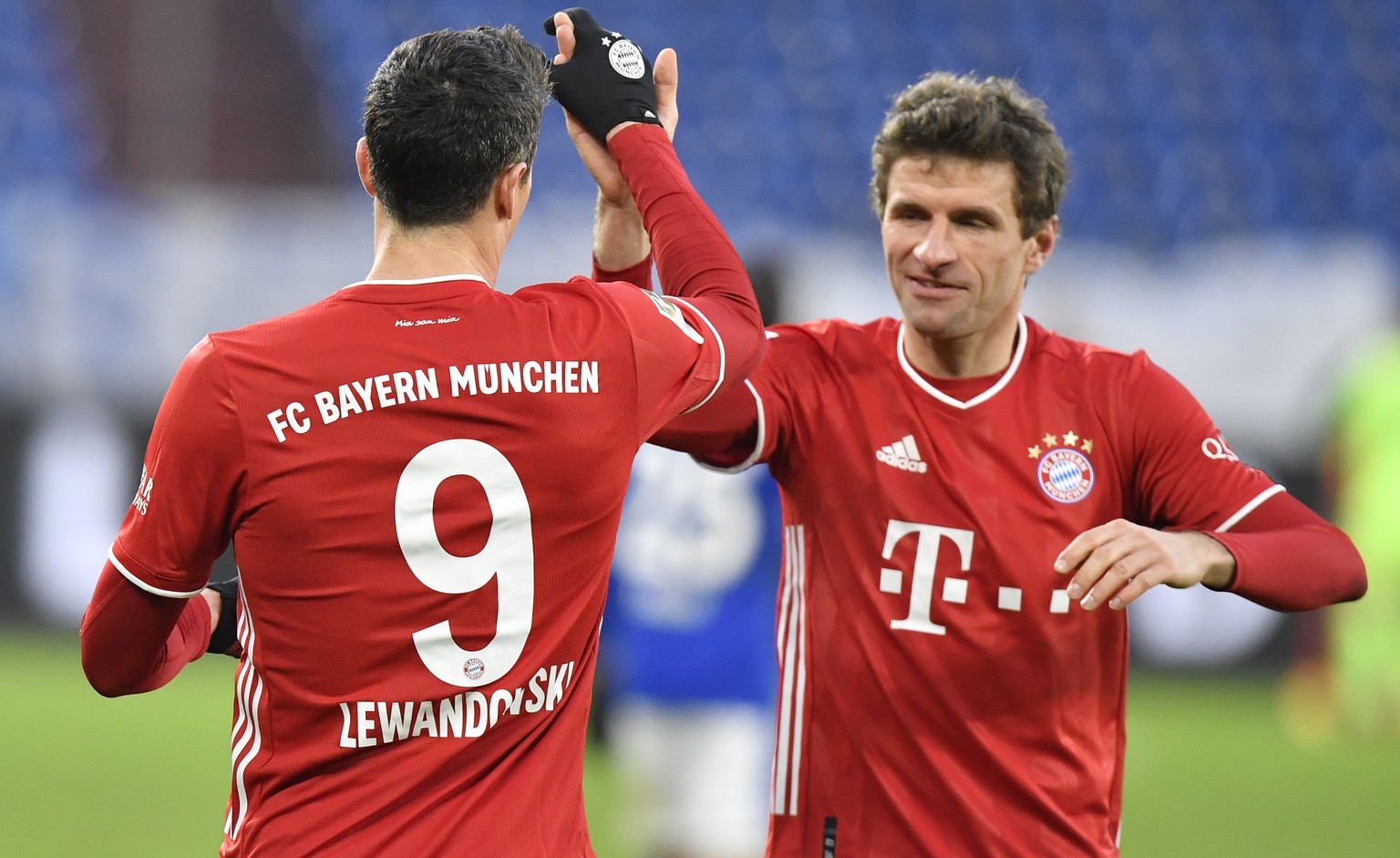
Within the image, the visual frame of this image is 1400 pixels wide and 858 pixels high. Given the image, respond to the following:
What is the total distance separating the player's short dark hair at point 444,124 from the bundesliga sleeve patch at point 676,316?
28 centimetres

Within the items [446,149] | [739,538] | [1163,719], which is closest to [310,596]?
[446,149]

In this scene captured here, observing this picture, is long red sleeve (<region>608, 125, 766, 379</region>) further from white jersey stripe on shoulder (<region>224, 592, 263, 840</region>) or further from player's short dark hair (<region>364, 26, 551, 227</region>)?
white jersey stripe on shoulder (<region>224, 592, 263, 840</region>)

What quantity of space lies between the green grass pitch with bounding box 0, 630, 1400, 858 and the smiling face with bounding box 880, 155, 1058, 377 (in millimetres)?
3315

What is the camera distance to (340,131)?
31.6 ft

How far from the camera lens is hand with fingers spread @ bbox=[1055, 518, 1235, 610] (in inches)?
86.6

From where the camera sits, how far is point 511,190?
212 centimetres

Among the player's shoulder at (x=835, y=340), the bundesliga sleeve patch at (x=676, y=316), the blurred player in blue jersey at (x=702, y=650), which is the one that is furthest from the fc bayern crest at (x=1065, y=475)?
the blurred player in blue jersey at (x=702, y=650)

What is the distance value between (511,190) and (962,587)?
Result: 1.04 metres

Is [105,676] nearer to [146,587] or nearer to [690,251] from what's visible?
[146,587]

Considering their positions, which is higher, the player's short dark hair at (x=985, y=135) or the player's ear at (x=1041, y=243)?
the player's short dark hair at (x=985, y=135)

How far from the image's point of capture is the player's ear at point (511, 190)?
2109 millimetres

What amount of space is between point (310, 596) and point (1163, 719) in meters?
6.89

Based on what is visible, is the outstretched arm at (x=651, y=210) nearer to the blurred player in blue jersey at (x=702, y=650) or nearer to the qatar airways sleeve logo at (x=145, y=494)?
the qatar airways sleeve logo at (x=145, y=494)

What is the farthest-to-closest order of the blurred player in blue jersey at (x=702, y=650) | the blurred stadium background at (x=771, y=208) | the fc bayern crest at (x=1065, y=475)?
the blurred stadium background at (x=771, y=208) → the blurred player in blue jersey at (x=702, y=650) → the fc bayern crest at (x=1065, y=475)
